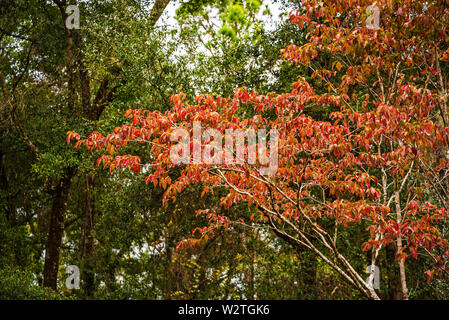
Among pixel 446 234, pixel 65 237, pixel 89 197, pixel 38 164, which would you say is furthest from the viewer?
pixel 65 237

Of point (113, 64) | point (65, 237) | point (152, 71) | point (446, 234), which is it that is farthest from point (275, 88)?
point (65, 237)

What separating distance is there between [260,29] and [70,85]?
15.1ft

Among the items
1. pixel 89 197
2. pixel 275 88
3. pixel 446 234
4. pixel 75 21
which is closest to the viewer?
pixel 446 234

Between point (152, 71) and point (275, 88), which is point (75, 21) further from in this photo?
point (275, 88)

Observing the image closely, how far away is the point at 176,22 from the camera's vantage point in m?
8.75

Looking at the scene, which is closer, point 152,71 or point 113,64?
point 152,71

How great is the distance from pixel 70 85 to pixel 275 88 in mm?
4879

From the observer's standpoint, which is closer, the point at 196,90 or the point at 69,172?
the point at 196,90

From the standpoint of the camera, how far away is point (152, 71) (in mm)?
7320

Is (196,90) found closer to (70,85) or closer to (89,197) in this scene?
(70,85)
